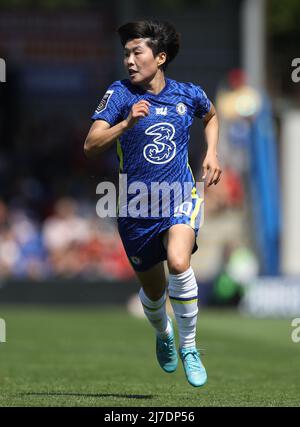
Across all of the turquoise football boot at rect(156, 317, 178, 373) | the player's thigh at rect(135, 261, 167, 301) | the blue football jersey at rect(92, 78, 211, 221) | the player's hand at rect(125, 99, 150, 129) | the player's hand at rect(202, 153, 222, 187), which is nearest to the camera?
the player's hand at rect(125, 99, 150, 129)

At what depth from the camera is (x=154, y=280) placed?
8.22 m

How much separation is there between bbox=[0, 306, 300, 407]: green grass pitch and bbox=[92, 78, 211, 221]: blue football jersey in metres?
1.51

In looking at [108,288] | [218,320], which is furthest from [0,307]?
[218,320]

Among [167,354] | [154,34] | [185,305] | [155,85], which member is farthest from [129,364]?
[154,34]

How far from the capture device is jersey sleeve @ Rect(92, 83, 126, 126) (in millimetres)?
7582

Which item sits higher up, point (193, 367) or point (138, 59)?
point (138, 59)

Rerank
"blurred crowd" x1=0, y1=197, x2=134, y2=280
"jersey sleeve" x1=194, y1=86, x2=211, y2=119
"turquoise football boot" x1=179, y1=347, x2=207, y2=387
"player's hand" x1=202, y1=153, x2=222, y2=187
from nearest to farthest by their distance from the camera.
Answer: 1. "turquoise football boot" x1=179, y1=347, x2=207, y2=387
2. "player's hand" x1=202, y1=153, x2=222, y2=187
3. "jersey sleeve" x1=194, y1=86, x2=211, y2=119
4. "blurred crowd" x1=0, y1=197, x2=134, y2=280

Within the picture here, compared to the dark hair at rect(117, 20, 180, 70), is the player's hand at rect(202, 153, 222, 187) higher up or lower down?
lower down

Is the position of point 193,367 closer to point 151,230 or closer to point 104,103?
point 151,230

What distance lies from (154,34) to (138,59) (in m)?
0.23

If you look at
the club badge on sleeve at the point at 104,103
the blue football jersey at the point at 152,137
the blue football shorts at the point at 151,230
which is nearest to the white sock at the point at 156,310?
the blue football shorts at the point at 151,230

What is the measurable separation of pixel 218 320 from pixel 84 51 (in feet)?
25.6

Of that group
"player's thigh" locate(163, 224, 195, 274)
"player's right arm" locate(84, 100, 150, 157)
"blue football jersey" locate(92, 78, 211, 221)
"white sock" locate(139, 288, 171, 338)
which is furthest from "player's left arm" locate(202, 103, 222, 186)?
"white sock" locate(139, 288, 171, 338)

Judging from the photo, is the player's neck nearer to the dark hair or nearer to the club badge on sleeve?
the dark hair
